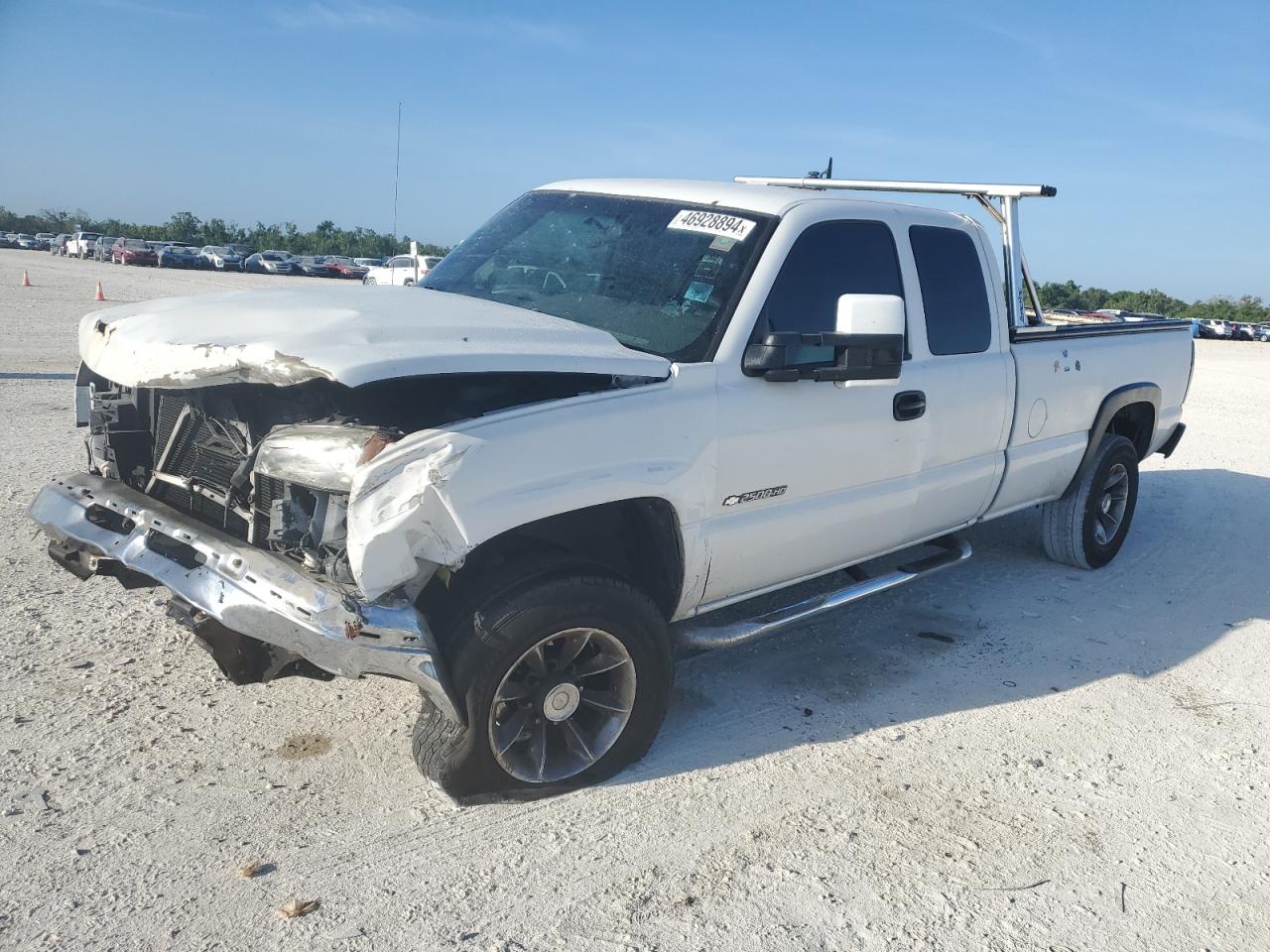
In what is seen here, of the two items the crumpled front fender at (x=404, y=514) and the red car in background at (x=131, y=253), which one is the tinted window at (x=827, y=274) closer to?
the crumpled front fender at (x=404, y=514)

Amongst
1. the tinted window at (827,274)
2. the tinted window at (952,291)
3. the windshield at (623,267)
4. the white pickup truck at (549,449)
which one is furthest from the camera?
the tinted window at (952,291)

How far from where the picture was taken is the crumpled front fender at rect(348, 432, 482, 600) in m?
2.86

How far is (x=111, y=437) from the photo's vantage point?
12.9ft

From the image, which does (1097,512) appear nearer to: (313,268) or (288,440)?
(288,440)

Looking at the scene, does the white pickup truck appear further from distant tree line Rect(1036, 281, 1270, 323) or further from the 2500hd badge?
distant tree line Rect(1036, 281, 1270, 323)

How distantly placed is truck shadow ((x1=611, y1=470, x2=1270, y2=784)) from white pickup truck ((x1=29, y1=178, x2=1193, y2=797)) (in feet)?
1.32

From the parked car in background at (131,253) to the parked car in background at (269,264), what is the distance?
15.4 feet

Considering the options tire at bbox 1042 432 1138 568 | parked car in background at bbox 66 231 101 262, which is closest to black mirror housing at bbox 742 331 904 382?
tire at bbox 1042 432 1138 568

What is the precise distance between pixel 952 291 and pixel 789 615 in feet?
5.90

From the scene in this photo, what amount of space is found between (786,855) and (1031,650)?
2.34 meters

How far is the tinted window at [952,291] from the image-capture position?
4676mm

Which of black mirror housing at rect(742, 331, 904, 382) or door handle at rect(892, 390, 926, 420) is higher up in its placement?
black mirror housing at rect(742, 331, 904, 382)

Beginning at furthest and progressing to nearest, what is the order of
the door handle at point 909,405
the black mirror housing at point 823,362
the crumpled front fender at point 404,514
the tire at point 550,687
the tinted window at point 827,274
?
the door handle at point 909,405 < the tinted window at point 827,274 < the black mirror housing at point 823,362 < the tire at point 550,687 < the crumpled front fender at point 404,514

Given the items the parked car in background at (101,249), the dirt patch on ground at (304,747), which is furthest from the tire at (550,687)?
the parked car in background at (101,249)
